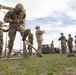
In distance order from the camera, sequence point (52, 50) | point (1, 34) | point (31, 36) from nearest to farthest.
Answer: point (1, 34), point (31, 36), point (52, 50)

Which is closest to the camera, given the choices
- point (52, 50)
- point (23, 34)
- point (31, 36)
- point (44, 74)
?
point (44, 74)

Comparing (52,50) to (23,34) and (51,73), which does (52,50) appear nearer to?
(23,34)

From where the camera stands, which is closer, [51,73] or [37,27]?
[51,73]

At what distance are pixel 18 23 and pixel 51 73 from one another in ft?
18.3

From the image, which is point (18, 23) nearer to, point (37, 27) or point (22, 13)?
point (22, 13)

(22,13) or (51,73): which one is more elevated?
(22,13)

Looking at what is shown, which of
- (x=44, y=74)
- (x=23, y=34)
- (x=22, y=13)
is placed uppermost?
(x=22, y=13)

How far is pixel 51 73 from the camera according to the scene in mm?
4492

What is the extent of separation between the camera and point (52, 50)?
3381cm

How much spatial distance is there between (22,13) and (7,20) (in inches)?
24.4

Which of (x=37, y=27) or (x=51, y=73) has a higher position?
(x=37, y=27)

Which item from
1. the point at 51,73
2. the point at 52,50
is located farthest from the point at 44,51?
the point at 51,73

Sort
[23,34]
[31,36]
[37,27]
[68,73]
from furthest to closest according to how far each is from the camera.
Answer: [31,36] < [37,27] < [23,34] < [68,73]

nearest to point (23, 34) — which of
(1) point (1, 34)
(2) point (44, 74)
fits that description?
(1) point (1, 34)
